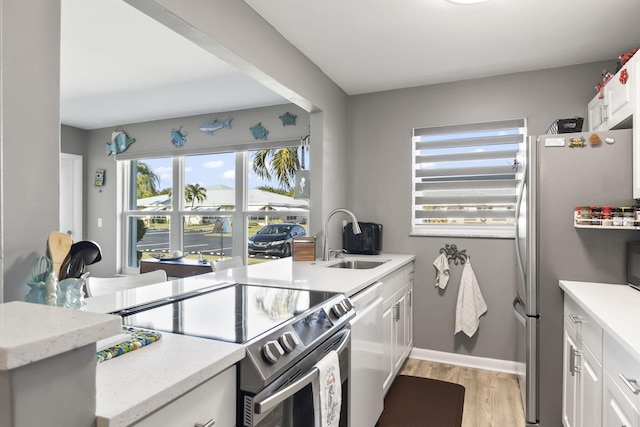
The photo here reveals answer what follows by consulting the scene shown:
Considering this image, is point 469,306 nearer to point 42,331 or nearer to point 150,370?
point 150,370

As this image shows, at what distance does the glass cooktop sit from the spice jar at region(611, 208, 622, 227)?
1.55 meters

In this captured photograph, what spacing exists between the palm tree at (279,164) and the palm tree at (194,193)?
818 mm

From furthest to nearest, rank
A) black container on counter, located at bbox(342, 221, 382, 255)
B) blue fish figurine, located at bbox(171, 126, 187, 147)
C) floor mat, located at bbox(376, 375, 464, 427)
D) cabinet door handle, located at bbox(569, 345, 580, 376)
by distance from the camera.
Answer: blue fish figurine, located at bbox(171, 126, 187, 147) < black container on counter, located at bbox(342, 221, 382, 255) < floor mat, located at bbox(376, 375, 464, 427) < cabinet door handle, located at bbox(569, 345, 580, 376)

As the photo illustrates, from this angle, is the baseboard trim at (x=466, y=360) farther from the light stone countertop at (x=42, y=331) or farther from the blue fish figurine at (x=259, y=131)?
the light stone countertop at (x=42, y=331)

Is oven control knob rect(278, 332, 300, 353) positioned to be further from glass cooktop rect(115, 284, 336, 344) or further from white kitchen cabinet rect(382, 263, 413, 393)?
white kitchen cabinet rect(382, 263, 413, 393)

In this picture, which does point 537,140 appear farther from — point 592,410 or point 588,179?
point 592,410

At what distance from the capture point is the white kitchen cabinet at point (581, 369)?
1548 mm

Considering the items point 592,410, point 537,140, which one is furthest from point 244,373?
point 537,140

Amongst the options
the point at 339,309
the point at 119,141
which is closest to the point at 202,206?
the point at 119,141

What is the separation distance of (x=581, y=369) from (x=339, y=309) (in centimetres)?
123

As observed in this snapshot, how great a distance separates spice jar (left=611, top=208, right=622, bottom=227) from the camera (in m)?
1.94

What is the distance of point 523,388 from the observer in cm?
235

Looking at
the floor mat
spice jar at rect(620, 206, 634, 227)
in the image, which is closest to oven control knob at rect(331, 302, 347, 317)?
the floor mat

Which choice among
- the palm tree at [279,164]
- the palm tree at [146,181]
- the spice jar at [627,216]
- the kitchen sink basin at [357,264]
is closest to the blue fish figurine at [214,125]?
the palm tree at [279,164]
